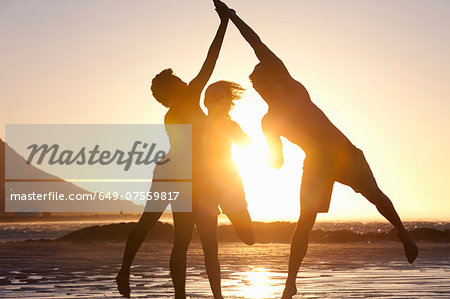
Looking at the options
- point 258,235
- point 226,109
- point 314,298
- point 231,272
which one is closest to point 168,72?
point 226,109

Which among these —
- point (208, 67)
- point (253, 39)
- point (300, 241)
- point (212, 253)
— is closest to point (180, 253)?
point (212, 253)

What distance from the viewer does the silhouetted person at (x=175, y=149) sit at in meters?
7.08

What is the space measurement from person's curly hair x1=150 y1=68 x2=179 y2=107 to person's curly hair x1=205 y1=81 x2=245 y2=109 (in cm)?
43

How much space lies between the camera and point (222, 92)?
7.60 m

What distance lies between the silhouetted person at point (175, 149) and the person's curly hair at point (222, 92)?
23cm

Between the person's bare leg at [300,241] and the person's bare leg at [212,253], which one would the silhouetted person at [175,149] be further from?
the person's bare leg at [300,241]

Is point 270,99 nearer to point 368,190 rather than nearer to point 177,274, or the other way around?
point 368,190

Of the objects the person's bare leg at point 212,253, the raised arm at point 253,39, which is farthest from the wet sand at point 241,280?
the raised arm at point 253,39

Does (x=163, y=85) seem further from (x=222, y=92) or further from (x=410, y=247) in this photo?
(x=410, y=247)

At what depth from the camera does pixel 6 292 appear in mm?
9672

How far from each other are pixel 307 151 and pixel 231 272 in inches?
264

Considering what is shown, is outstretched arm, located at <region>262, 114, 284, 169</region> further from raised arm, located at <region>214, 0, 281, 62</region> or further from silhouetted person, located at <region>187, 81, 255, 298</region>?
raised arm, located at <region>214, 0, 281, 62</region>

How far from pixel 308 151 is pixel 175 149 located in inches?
54.3

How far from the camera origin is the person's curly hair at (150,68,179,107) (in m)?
7.41
